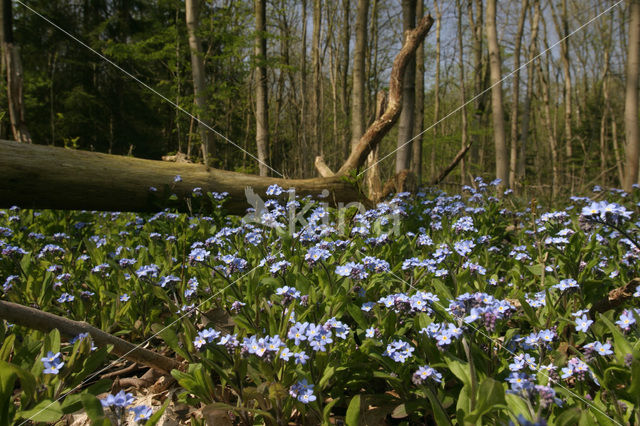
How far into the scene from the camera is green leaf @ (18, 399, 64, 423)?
128 centimetres

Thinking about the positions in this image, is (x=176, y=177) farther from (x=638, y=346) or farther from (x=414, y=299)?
(x=638, y=346)

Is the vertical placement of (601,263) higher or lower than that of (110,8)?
lower

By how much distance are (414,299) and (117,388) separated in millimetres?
1458

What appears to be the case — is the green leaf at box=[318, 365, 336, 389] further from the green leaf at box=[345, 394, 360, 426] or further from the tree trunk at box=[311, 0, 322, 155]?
the tree trunk at box=[311, 0, 322, 155]

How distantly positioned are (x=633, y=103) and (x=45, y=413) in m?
8.21

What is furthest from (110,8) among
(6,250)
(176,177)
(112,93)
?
(6,250)

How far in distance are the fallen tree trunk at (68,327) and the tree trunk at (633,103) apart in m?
A: 7.13

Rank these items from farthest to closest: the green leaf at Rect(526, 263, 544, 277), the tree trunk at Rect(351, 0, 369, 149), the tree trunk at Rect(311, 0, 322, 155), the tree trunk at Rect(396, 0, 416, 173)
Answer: the tree trunk at Rect(311, 0, 322, 155)
the tree trunk at Rect(351, 0, 369, 149)
the tree trunk at Rect(396, 0, 416, 173)
the green leaf at Rect(526, 263, 544, 277)

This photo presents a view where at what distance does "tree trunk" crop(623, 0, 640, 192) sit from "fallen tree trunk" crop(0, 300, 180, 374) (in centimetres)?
713

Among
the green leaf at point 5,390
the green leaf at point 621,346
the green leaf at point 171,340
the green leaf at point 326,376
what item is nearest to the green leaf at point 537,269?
the green leaf at point 621,346

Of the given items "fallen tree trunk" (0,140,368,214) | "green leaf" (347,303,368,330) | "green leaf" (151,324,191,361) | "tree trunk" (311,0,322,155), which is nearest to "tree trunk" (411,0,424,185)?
"fallen tree trunk" (0,140,368,214)

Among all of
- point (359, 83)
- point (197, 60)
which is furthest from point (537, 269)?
point (197, 60)

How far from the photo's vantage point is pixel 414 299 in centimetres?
172

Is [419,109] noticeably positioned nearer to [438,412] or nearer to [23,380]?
[438,412]
